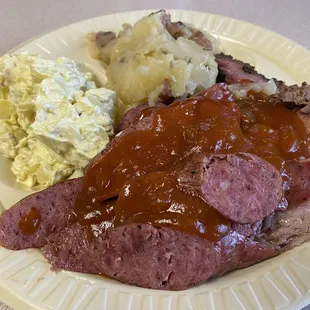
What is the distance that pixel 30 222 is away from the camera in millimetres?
2102

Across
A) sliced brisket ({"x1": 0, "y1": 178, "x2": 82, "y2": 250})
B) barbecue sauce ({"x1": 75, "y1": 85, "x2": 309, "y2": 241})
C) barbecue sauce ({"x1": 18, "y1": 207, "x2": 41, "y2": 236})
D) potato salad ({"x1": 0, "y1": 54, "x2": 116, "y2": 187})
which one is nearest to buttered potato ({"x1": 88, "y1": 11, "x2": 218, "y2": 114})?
potato salad ({"x1": 0, "y1": 54, "x2": 116, "y2": 187})

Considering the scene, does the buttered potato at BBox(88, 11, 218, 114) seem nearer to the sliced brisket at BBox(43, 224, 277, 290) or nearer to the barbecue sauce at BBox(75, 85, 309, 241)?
the barbecue sauce at BBox(75, 85, 309, 241)

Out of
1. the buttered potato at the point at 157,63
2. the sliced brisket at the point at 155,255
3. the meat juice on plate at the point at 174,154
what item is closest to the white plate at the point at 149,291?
the sliced brisket at the point at 155,255

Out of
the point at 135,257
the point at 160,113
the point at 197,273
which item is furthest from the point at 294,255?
the point at 160,113

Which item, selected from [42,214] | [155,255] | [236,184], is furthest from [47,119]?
[236,184]

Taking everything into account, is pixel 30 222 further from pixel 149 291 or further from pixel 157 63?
pixel 157 63

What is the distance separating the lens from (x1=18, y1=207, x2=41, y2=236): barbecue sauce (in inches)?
81.8

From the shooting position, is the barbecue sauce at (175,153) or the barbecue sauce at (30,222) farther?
the barbecue sauce at (30,222)

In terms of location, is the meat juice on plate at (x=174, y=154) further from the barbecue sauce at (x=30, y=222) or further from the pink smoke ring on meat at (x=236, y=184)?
the barbecue sauce at (x=30, y=222)

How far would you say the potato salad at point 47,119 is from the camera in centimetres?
241

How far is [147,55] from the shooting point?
2688 mm

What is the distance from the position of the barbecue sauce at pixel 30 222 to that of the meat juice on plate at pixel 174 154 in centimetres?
21

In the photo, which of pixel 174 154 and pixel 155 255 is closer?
pixel 155 255

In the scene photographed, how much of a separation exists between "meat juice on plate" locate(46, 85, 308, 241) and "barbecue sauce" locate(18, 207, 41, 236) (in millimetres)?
210
